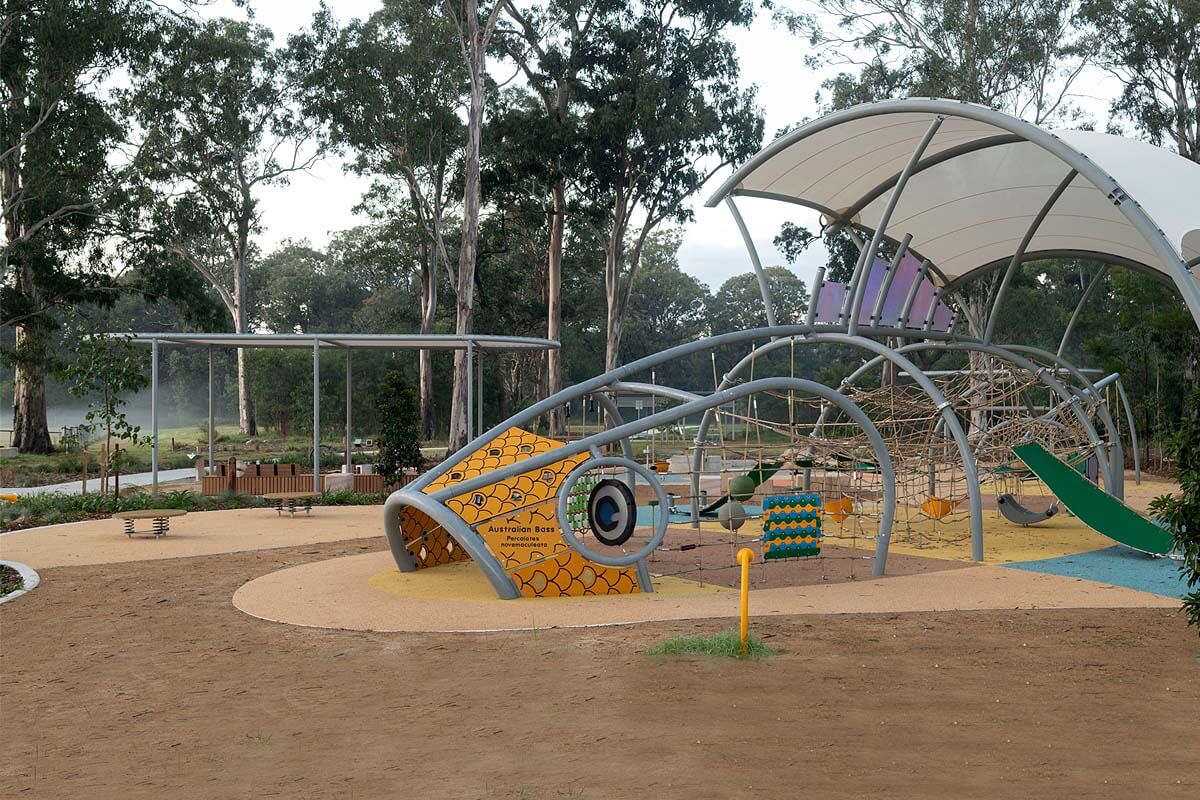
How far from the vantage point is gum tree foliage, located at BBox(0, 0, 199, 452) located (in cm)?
2586

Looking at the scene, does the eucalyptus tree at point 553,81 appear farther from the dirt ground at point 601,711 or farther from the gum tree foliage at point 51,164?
the dirt ground at point 601,711

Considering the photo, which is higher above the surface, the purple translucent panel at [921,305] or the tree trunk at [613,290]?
the tree trunk at [613,290]

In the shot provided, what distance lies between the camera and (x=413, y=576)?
457 inches

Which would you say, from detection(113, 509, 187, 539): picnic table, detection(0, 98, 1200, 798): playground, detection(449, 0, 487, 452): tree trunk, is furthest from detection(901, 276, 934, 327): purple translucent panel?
detection(449, 0, 487, 452): tree trunk

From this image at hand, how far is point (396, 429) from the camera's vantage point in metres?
20.4

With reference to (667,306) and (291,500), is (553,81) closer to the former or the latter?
(291,500)

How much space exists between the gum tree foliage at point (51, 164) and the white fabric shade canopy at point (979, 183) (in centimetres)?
1848

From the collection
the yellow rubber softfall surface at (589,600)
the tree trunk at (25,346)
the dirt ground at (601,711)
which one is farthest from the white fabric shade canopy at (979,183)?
the tree trunk at (25,346)

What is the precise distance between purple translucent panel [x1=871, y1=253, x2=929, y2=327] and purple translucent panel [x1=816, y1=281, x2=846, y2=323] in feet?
2.89

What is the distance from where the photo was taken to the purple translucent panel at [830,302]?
1507 cm

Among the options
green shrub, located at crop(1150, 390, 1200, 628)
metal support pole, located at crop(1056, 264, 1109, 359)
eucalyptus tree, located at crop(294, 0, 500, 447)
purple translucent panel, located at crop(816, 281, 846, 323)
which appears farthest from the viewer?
eucalyptus tree, located at crop(294, 0, 500, 447)

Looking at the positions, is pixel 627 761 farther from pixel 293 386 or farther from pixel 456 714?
pixel 293 386

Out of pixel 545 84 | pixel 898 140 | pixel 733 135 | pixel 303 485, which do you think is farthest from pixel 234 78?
pixel 898 140

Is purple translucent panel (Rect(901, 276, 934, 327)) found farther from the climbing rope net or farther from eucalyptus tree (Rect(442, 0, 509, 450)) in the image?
eucalyptus tree (Rect(442, 0, 509, 450))
